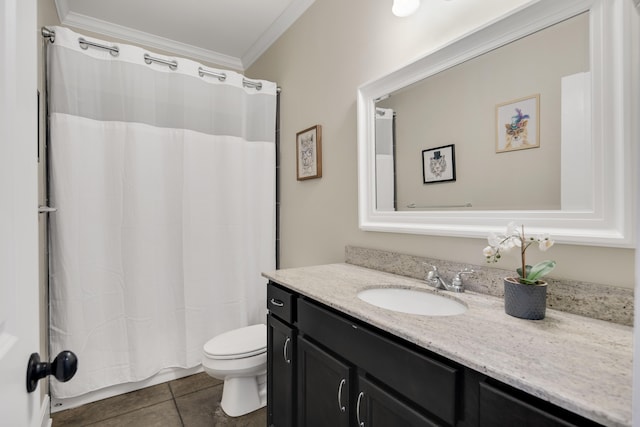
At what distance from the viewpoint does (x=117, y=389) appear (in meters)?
2.01

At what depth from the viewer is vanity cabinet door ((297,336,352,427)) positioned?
1069 mm

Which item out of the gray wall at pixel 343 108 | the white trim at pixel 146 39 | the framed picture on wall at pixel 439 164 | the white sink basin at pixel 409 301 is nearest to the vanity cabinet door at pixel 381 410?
the white sink basin at pixel 409 301

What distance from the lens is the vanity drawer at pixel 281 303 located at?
1366 millimetres

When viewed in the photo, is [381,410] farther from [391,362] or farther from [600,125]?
[600,125]

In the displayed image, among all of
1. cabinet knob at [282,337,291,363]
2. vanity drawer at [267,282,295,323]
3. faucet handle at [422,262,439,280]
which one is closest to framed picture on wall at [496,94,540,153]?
faucet handle at [422,262,439,280]

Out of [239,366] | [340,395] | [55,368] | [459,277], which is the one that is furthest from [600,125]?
[239,366]

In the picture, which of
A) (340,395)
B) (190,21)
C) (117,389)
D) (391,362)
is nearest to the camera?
(391,362)

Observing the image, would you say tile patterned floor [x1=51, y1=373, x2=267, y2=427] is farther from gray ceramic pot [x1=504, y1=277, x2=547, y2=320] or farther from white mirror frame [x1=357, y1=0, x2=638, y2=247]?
white mirror frame [x1=357, y1=0, x2=638, y2=247]

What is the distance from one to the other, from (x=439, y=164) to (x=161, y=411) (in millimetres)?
2069

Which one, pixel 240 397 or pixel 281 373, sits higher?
pixel 281 373

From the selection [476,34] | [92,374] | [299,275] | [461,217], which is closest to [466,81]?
[476,34]

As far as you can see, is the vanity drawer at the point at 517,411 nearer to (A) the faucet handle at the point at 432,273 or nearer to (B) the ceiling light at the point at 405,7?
(A) the faucet handle at the point at 432,273

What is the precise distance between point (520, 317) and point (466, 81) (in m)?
0.92

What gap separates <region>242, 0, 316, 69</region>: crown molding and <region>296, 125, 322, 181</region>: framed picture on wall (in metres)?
0.85
